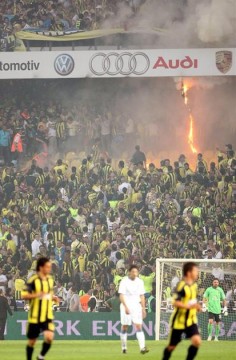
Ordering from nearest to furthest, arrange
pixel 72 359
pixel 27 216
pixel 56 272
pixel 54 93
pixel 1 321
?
pixel 72 359 < pixel 1 321 < pixel 56 272 < pixel 27 216 < pixel 54 93

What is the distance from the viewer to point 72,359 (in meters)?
19.6

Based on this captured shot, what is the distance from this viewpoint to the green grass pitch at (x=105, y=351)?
19891 mm

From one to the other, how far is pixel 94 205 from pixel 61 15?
710 cm

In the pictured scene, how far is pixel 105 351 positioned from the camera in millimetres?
21938

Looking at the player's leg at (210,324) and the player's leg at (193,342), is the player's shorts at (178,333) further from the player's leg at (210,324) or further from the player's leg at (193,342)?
the player's leg at (210,324)

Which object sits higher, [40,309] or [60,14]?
[60,14]

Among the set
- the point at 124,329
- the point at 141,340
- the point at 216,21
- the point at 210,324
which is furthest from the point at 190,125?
the point at 141,340

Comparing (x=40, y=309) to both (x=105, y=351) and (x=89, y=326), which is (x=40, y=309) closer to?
(x=105, y=351)

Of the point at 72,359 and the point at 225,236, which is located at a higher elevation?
the point at 225,236

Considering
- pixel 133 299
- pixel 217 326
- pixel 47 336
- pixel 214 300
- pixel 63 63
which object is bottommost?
pixel 47 336

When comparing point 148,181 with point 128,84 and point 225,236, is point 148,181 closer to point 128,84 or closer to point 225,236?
point 225,236

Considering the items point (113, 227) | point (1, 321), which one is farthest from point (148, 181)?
point (1, 321)

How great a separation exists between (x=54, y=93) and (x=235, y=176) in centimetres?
828

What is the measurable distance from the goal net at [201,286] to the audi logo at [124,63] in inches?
379
